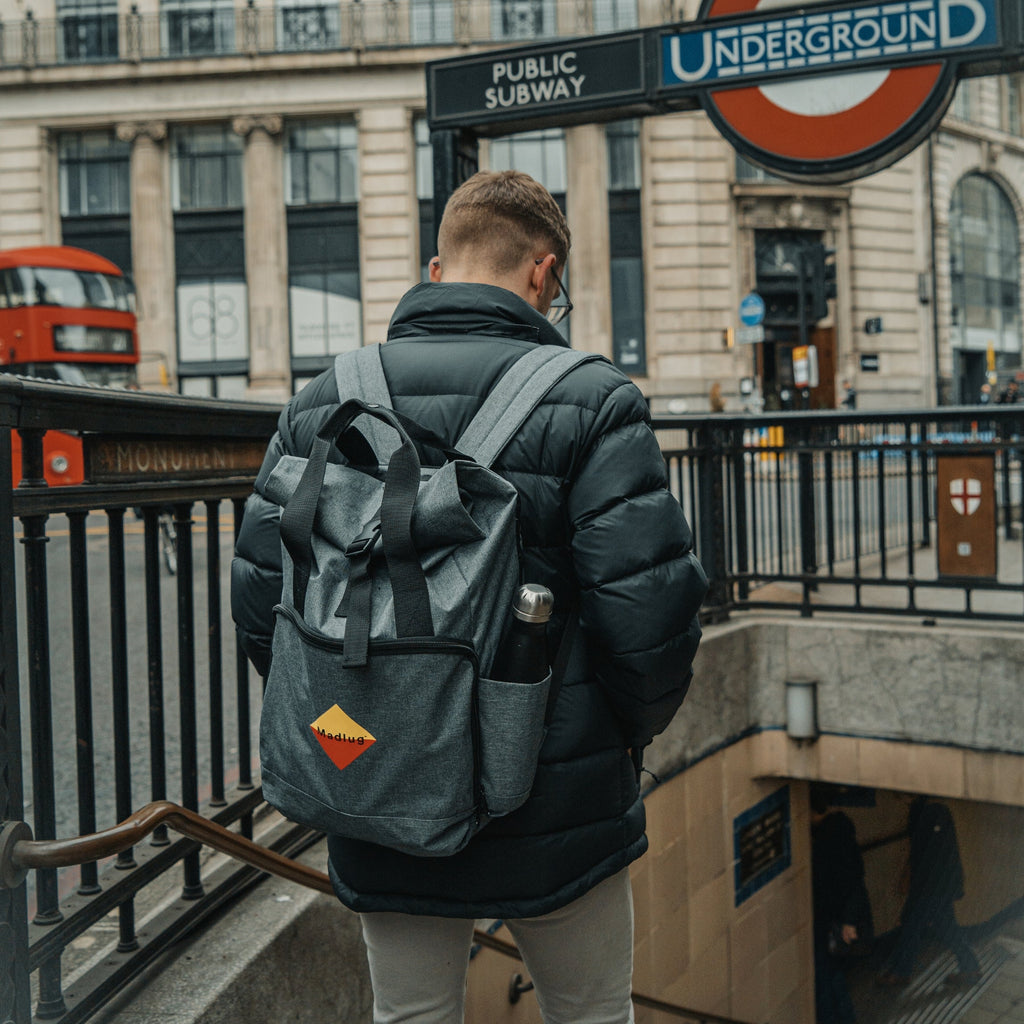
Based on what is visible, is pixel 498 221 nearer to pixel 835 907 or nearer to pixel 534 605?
pixel 534 605

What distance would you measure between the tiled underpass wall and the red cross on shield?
0.62 metres

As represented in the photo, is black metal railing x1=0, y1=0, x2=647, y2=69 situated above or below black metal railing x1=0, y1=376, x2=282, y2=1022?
above

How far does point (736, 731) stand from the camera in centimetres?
612

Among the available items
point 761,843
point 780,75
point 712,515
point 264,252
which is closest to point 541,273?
point 780,75

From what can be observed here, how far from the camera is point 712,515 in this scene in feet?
19.7

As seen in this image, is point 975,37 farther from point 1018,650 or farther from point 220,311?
point 220,311

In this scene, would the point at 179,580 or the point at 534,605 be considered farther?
the point at 179,580

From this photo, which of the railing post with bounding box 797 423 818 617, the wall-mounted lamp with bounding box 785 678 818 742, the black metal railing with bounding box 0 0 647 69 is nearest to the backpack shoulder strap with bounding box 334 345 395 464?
the railing post with bounding box 797 423 818 617

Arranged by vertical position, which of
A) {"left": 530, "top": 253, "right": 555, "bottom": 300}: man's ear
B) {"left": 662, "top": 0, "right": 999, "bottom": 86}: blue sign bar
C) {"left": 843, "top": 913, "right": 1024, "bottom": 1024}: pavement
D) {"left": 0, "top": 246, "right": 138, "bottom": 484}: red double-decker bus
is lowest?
{"left": 843, "top": 913, "right": 1024, "bottom": 1024}: pavement

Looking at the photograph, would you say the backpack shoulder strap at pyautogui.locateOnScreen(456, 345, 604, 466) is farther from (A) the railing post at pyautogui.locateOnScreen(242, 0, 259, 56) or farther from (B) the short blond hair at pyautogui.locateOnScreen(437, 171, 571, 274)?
(A) the railing post at pyautogui.locateOnScreen(242, 0, 259, 56)

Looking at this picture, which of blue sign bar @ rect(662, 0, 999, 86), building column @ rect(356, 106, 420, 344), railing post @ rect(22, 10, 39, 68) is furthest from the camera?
railing post @ rect(22, 10, 39, 68)

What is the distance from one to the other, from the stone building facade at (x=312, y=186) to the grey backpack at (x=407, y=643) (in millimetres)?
24904

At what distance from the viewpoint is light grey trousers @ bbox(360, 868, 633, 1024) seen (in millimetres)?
2070

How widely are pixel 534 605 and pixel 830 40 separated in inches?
114
